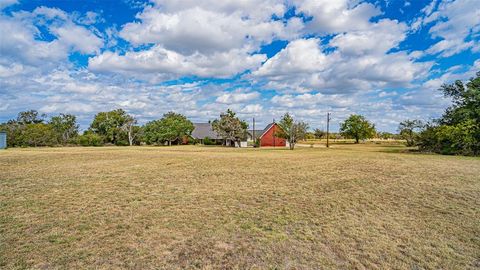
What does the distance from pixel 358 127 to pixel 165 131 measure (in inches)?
1811

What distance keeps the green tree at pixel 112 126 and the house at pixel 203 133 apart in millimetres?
15792

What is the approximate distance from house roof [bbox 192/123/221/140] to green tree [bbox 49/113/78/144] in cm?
2683

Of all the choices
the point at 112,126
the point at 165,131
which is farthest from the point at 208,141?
the point at 112,126

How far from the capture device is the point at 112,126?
61875 mm

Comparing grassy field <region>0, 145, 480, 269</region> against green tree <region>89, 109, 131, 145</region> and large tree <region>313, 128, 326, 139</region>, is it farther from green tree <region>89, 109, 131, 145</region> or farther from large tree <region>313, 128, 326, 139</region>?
large tree <region>313, 128, 326, 139</region>

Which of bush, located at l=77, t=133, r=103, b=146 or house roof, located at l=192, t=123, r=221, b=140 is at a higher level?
house roof, located at l=192, t=123, r=221, b=140

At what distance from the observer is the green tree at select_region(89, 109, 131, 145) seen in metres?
61.8

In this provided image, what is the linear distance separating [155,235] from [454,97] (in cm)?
3548

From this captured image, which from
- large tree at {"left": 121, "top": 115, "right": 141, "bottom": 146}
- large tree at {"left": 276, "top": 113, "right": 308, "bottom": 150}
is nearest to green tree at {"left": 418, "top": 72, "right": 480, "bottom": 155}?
large tree at {"left": 276, "top": 113, "right": 308, "bottom": 150}

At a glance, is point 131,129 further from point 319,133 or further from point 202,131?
point 319,133

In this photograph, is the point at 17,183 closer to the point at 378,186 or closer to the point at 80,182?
the point at 80,182

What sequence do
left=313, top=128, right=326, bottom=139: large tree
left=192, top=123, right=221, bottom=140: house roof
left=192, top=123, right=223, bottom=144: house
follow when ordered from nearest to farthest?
left=192, top=123, right=223, bottom=144: house, left=192, top=123, right=221, bottom=140: house roof, left=313, top=128, right=326, bottom=139: large tree

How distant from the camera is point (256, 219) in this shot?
6.93m

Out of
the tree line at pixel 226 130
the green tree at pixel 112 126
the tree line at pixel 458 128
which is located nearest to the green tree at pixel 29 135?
the tree line at pixel 226 130
